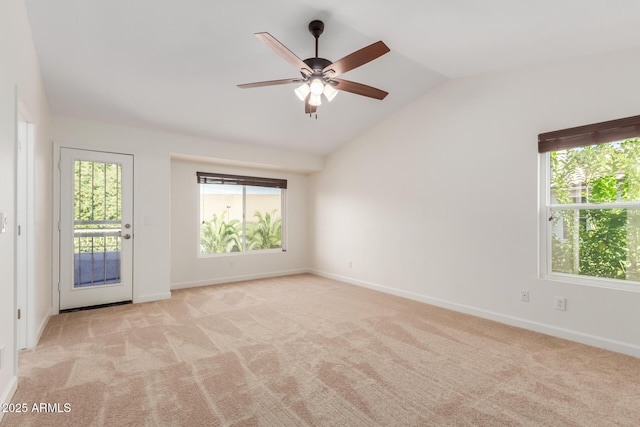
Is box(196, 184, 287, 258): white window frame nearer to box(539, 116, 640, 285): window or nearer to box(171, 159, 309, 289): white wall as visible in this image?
box(171, 159, 309, 289): white wall

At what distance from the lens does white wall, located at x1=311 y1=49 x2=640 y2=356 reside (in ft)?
9.58

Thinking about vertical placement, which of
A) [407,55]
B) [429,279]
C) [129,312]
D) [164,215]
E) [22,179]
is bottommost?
[129,312]

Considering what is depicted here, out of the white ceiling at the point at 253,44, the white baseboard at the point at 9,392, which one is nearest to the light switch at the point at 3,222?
the white baseboard at the point at 9,392

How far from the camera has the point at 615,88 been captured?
9.26 ft

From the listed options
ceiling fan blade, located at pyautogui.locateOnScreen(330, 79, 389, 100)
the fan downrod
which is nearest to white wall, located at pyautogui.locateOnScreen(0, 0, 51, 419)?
the fan downrod

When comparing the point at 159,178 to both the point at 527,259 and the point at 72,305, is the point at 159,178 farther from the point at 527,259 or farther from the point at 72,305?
the point at 527,259

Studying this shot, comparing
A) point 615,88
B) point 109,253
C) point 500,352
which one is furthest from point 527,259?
point 109,253

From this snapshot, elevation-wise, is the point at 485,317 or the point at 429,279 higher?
the point at 429,279

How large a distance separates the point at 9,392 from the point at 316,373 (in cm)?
194

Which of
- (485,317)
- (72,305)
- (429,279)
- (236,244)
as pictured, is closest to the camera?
(485,317)

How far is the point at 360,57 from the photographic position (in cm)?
238

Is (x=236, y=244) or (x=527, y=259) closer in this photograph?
(x=527, y=259)

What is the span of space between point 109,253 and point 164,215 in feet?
2.68

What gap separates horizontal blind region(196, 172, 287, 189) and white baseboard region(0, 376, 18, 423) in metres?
3.64
